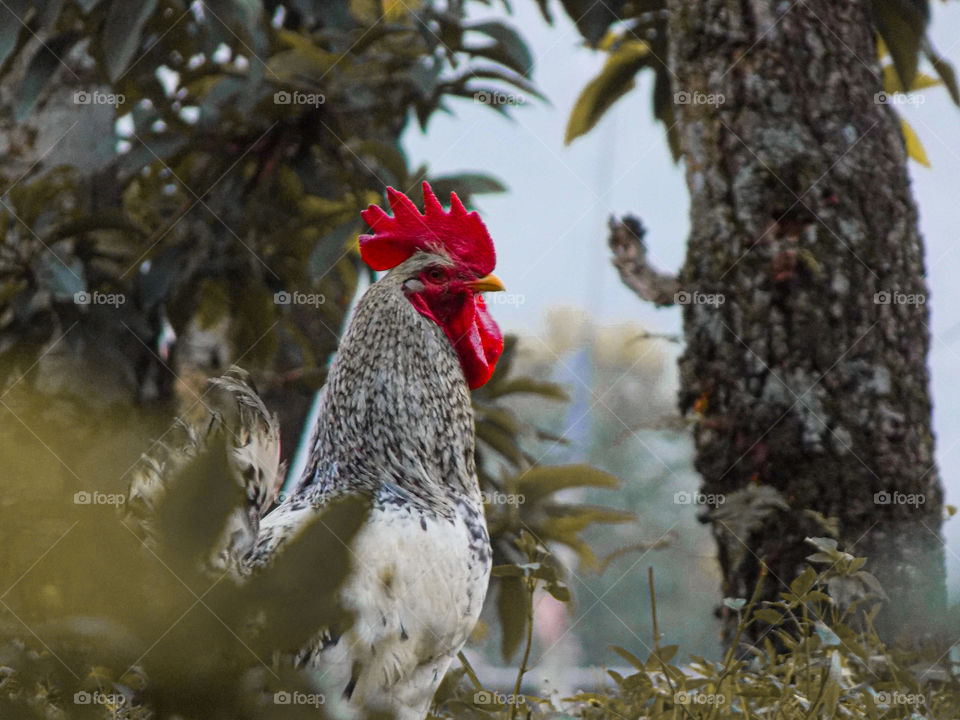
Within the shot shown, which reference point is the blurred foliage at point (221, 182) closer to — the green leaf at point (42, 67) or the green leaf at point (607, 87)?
the green leaf at point (42, 67)

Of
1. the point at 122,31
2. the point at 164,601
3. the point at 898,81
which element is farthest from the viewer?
the point at 898,81

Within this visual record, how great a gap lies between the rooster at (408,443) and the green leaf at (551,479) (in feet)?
2.86

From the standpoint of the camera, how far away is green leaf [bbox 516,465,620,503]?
2.30m

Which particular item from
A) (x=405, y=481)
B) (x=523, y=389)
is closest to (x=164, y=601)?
(x=405, y=481)

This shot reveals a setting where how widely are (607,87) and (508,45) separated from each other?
0.55 metres

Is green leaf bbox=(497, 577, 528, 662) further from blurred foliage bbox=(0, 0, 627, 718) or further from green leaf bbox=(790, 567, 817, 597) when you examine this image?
green leaf bbox=(790, 567, 817, 597)

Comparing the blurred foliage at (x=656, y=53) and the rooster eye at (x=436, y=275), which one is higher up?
the blurred foliage at (x=656, y=53)

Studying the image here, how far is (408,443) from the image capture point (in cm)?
127

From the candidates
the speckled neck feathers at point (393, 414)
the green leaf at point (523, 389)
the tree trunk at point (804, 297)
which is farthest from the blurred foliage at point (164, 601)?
the green leaf at point (523, 389)

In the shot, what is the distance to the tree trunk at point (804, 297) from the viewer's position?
169cm

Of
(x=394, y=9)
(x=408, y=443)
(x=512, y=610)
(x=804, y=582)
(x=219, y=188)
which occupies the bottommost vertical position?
(x=512, y=610)

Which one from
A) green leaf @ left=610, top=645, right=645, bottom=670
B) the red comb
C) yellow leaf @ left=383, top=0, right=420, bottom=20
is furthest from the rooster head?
yellow leaf @ left=383, top=0, right=420, bottom=20

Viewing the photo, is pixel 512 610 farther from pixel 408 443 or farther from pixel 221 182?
pixel 221 182

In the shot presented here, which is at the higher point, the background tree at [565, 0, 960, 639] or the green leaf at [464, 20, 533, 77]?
the green leaf at [464, 20, 533, 77]
